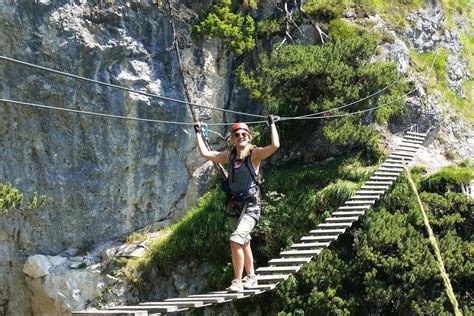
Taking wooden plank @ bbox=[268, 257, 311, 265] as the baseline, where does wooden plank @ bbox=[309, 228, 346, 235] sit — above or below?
above

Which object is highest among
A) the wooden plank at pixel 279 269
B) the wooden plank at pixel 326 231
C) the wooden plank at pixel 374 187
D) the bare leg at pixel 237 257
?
the wooden plank at pixel 374 187

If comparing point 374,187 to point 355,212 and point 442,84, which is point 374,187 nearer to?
point 355,212

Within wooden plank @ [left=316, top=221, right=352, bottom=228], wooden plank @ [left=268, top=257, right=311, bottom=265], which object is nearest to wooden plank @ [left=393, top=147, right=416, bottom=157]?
wooden plank @ [left=316, top=221, right=352, bottom=228]

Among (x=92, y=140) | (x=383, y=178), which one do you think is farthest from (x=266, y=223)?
(x=92, y=140)

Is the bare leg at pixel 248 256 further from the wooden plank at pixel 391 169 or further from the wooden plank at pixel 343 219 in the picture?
the wooden plank at pixel 391 169

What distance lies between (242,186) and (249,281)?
1.14 meters

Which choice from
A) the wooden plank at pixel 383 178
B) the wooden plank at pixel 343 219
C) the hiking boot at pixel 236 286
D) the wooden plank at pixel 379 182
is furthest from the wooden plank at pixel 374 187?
the hiking boot at pixel 236 286

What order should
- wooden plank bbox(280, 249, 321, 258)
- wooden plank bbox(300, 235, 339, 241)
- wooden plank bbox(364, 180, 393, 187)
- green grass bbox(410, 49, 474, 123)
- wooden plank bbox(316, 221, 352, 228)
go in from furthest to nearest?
1. green grass bbox(410, 49, 474, 123)
2. wooden plank bbox(364, 180, 393, 187)
3. wooden plank bbox(316, 221, 352, 228)
4. wooden plank bbox(300, 235, 339, 241)
5. wooden plank bbox(280, 249, 321, 258)

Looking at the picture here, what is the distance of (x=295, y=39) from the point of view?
52.1ft

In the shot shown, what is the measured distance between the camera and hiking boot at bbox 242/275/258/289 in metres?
8.40

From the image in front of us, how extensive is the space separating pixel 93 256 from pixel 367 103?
6.26 m

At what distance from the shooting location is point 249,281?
845 cm

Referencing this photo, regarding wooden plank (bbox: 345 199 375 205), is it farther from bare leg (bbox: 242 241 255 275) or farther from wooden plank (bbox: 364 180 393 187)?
bare leg (bbox: 242 241 255 275)

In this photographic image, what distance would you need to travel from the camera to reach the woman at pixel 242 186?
813 centimetres
